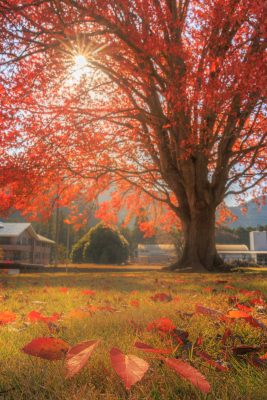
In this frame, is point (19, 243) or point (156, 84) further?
point (19, 243)

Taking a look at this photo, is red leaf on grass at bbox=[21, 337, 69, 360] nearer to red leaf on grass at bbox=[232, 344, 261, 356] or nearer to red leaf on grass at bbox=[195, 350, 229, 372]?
red leaf on grass at bbox=[195, 350, 229, 372]

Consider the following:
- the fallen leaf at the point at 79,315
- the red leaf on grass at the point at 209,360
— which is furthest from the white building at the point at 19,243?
the red leaf on grass at the point at 209,360

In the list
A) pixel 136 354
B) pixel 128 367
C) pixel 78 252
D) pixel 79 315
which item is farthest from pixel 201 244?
pixel 78 252

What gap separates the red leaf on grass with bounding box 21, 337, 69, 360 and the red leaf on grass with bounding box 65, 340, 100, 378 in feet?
0.77

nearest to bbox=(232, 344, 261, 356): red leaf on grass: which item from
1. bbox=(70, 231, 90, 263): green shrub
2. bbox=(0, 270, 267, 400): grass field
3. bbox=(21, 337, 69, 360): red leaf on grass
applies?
bbox=(0, 270, 267, 400): grass field

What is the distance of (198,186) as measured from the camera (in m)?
13.2

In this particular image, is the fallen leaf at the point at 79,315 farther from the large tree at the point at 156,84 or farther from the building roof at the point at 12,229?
the building roof at the point at 12,229

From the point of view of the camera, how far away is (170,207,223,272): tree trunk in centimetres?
1362

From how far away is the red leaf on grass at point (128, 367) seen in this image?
117 cm

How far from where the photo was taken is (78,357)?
137 centimetres

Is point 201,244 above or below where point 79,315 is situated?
above

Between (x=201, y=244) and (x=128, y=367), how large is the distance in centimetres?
1287

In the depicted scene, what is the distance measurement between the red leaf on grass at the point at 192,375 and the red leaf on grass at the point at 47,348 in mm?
526

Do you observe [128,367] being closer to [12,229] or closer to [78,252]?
[78,252]
